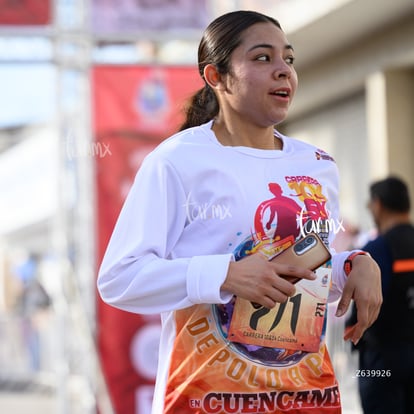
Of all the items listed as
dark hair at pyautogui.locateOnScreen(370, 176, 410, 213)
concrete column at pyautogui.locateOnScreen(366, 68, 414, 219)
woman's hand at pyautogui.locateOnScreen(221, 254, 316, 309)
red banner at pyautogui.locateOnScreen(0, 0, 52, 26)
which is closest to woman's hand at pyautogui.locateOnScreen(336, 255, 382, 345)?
woman's hand at pyautogui.locateOnScreen(221, 254, 316, 309)

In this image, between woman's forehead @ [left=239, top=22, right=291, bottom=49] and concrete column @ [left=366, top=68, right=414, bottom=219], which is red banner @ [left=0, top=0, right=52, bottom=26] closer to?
woman's forehead @ [left=239, top=22, right=291, bottom=49]

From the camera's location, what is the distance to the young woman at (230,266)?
217 cm

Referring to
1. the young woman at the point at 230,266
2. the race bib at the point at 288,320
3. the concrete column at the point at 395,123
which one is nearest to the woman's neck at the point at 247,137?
the young woman at the point at 230,266

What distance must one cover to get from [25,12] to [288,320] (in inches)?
173

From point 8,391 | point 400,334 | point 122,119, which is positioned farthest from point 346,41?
point 400,334

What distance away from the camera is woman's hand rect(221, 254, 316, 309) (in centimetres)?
206

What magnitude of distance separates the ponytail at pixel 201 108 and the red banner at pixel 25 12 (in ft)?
12.2

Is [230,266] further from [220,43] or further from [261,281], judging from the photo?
[220,43]

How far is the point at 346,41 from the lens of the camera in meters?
13.5

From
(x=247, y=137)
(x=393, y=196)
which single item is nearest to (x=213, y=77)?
(x=247, y=137)

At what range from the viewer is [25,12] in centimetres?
618

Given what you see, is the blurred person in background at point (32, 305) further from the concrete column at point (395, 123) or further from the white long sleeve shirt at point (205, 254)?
the white long sleeve shirt at point (205, 254)

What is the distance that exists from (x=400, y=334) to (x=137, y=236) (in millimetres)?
2996

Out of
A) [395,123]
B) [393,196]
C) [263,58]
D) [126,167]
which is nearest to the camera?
[263,58]
